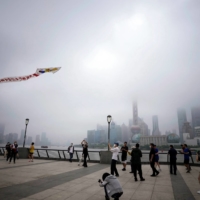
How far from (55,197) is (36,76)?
12.3 meters

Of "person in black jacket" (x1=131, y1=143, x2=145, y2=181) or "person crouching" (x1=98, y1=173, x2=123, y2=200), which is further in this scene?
"person in black jacket" (x1=131, y1=143, x2=145, y2=181)

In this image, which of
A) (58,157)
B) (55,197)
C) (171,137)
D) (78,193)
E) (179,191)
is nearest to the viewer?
(55,197)

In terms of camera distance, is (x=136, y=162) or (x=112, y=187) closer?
(x=112, y=187)

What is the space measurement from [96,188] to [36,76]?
12.3m

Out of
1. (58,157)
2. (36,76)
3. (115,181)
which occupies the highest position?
(36,76)

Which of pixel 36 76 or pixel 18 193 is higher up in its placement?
pixel 36 76

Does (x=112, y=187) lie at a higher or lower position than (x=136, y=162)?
lower

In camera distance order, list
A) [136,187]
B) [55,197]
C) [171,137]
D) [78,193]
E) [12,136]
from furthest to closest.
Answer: [171,137], [12,136], [136,187], [78,193], [55,197]

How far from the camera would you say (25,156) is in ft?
65.7

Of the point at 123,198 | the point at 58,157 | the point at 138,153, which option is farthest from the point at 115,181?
the point at 58,157

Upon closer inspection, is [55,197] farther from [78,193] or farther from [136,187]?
[136,187]

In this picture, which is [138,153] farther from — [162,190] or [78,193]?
[78,193]

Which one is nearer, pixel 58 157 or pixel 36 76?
pixel 36 76

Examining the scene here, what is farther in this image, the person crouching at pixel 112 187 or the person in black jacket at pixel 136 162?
the person in black jacket at pixel 136 162
